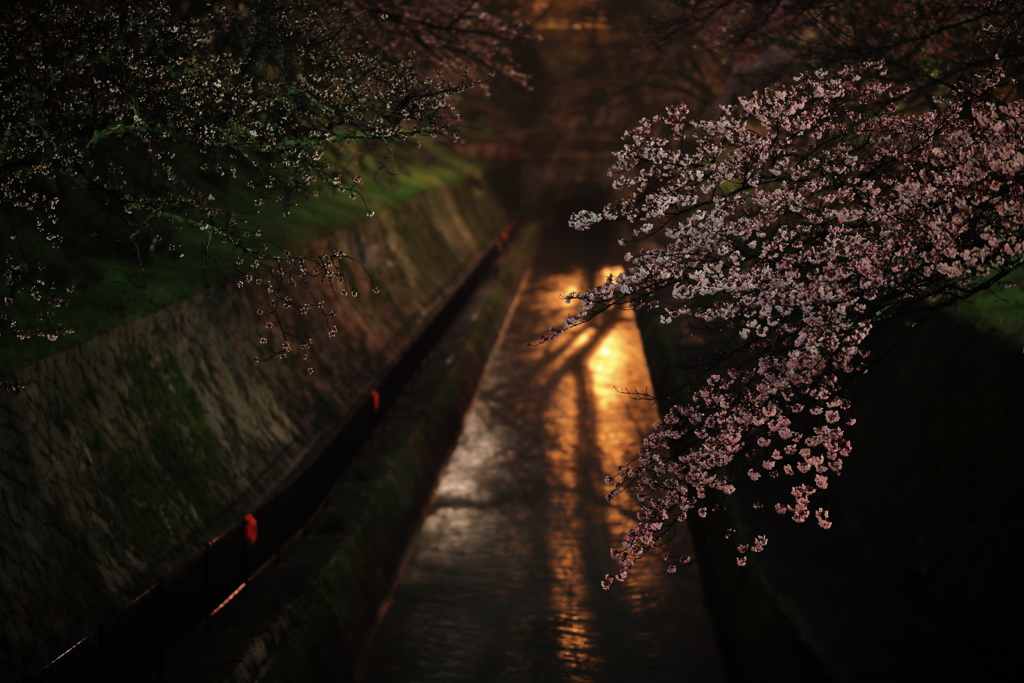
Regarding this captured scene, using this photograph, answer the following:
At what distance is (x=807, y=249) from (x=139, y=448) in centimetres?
718

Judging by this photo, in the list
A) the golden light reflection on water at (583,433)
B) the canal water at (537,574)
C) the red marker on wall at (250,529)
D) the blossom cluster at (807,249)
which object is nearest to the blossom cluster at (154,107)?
the red marker on wall at (250,529)

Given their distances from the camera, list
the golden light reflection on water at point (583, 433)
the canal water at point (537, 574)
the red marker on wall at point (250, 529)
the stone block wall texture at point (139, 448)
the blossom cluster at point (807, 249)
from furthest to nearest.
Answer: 1. the golden light reflection on water at point (583, 433)
2. the canal water at point (537, 574)
3. the red marker on wall at point (250, 529)
4. the blossom cluster at point (807, 249)
5. the stone block wall texture at point (139, 448)

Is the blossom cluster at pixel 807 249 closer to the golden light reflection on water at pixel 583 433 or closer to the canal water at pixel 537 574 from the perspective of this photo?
the canal water at pixel 537 574

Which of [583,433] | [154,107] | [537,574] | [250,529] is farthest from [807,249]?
[583,433]

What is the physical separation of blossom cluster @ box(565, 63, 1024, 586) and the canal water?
1.86 meters

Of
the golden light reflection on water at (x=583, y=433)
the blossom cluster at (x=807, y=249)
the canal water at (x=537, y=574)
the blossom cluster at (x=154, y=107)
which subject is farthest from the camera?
the golden light reflection on water at (x=583, y=433)

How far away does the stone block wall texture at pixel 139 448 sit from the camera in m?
8.55

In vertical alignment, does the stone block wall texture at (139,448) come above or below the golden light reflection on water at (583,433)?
above

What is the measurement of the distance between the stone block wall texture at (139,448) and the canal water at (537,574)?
8.62 feet

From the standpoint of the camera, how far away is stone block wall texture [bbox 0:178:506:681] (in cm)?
855

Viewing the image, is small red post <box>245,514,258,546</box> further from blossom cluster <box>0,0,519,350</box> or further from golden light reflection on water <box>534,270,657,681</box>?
golden light reflection on water <box>534,270,657,681</box>

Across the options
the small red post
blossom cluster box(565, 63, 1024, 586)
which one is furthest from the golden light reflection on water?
the small red post

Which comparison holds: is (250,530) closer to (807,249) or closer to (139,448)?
(139,448)

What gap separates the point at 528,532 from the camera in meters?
16.4
